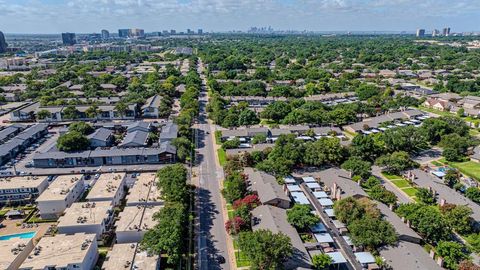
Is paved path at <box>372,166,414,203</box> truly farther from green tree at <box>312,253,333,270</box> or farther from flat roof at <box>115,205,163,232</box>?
flat roof at <box>115,205,163,232</box>

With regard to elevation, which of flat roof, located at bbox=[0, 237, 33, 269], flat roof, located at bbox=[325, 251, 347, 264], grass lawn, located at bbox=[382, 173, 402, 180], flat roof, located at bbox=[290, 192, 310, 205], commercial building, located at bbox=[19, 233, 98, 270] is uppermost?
commercial building, located at bbox=[19, 233, 98, 270]

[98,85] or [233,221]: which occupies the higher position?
[98,85]

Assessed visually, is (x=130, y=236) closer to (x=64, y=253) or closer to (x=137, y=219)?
(x=137, y=219)

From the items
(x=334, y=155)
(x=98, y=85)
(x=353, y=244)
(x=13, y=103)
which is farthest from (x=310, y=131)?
(x=13, y=103)

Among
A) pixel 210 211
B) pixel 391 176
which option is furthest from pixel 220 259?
pixel 391 176

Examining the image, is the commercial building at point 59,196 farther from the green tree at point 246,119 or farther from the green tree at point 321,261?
the green tree at point 246,119

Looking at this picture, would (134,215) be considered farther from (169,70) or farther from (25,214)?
(169,70)

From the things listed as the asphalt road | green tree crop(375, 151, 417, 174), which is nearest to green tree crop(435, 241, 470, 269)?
the asphalt road
